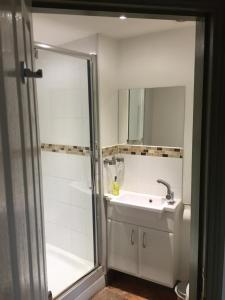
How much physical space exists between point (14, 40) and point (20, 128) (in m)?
0.20

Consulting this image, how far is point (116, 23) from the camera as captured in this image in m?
2.20

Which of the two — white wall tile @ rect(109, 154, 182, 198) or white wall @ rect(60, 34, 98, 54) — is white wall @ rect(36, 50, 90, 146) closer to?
white wall @ rect(60, 34, 98, 54)

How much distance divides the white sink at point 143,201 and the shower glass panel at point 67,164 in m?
0.27

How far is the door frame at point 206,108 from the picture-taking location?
34.9 inches

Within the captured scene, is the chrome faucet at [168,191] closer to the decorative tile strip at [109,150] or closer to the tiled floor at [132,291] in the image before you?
the decorative tile strip at [109,150]

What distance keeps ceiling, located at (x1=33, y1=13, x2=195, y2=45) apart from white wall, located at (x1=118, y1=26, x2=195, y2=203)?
9 cm

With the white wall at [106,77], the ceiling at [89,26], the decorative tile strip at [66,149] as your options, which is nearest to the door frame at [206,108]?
the ceiling at [89,26]

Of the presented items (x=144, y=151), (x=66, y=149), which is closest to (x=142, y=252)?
(x=144, y=151)

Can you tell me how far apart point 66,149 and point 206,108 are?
203 cm

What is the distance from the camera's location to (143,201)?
8.64ft

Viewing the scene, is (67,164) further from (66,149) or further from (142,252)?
(142,252)

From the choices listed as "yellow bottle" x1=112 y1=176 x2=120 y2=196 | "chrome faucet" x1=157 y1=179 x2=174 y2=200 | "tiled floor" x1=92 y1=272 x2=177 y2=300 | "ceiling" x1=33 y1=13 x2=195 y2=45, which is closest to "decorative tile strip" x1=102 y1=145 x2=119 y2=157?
"yellow bottle" x1=112 y1=176 x2=120 y2=196

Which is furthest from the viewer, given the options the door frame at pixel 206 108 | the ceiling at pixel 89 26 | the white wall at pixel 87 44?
the white wall at pixel 87 44

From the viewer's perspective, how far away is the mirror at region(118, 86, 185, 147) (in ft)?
8.26
